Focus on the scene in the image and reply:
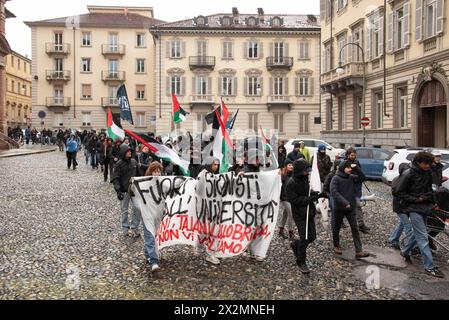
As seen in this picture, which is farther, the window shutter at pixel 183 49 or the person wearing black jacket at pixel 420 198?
the window shutter at pixel 183 49

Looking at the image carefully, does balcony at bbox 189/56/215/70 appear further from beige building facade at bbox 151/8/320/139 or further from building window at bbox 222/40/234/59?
building window at bbox 222/40/234/59

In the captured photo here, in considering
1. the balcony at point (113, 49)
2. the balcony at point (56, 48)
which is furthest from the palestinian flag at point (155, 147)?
the balcony at point (56, 48)

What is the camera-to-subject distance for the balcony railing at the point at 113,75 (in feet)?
Result: 197

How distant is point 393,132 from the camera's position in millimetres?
28406

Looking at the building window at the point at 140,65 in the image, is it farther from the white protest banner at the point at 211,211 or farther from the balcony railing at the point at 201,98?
the white protest banner at the point at 211,211

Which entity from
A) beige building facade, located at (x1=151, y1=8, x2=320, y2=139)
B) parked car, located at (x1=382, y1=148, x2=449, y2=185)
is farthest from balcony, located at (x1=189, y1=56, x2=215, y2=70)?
parked car, located at (x1=382, y1=148, x2=449, y2=185)

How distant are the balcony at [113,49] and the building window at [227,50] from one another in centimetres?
1369

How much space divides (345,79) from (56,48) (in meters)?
41.1

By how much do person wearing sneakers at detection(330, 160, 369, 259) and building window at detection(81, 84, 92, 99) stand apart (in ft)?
184

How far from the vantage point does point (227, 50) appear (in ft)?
182

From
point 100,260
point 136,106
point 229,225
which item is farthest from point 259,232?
point 136,106

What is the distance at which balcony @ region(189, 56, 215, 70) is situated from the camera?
180ft
